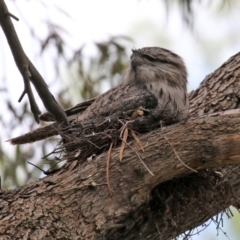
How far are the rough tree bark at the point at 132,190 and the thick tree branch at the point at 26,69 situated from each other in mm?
462

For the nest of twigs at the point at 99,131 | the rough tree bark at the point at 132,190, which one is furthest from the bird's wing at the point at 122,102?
the rough tree bark at the point at 132,190

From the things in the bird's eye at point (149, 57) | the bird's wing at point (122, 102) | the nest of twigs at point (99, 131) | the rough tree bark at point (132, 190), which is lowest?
the rough tree bark at point (132, 190)

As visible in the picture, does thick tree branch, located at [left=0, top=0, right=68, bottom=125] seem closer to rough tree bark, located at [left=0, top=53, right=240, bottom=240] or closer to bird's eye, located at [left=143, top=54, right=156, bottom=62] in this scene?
rough tree bark, located at [left=0, top=53, right=240, bottom=240]

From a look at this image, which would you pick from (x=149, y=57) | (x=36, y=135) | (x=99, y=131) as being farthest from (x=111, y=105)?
(x=36, y=135)

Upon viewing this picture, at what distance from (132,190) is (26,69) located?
1043 mm

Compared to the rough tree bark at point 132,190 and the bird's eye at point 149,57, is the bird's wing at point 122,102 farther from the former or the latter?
the rough tree bark at point 132,190

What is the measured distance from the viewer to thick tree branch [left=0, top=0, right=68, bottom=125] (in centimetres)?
412

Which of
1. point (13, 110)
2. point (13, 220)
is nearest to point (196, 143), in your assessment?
point (13, 220)

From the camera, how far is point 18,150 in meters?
6.49

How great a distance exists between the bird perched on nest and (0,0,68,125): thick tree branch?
23 centimetres

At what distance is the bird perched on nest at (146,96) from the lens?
15.6 feet

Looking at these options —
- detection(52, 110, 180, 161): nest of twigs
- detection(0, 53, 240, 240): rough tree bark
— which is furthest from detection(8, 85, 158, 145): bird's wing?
detection(0, 53, 240, 240): rough tree bark

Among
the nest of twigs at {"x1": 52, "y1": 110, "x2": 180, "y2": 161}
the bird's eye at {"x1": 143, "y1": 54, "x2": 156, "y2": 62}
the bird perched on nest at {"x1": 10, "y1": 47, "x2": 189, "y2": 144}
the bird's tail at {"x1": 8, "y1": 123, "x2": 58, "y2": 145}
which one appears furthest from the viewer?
the bird's eye at {"x1": 143, "y1": 54, "x2": 156, "y2": 62}

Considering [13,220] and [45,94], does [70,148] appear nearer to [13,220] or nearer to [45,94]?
[45,94]
